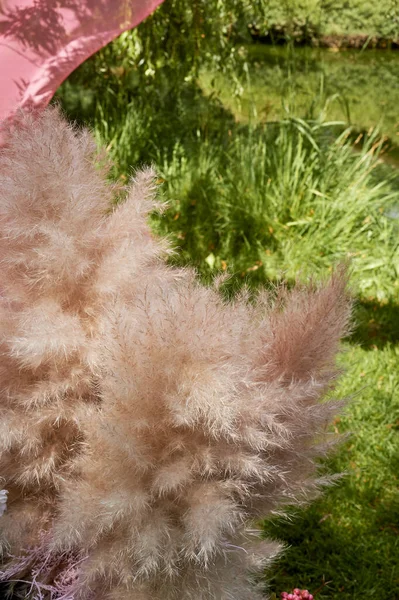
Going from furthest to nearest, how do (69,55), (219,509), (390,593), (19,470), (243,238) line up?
(243,238) → (390,593) → (69,55) → (19,470) → (219,509)

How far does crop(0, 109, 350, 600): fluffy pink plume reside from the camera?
0.86 m

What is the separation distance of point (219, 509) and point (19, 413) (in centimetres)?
Answer: 29

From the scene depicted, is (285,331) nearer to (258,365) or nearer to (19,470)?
(258,365)

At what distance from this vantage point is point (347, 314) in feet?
3.07

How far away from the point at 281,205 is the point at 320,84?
1.30 metres

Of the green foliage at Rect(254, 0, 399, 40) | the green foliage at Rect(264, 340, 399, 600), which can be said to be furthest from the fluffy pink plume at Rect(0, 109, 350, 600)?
the green foliage at Rect(254, 0, 399, 40)

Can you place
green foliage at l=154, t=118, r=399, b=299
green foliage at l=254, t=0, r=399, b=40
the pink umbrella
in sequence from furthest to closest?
1. green foliage at l=254, t=0, r=399, b=40
2. green foliage at l=154, t=118, r=399, b=299
3. the pink umbrella

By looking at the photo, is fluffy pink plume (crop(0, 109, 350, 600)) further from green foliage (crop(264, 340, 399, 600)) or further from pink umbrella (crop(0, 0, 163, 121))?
green foliage (crop(264, 340, 399, 600))

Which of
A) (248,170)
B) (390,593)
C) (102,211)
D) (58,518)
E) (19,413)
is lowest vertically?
(390,593)

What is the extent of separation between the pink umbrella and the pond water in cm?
297

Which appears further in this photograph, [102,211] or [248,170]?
[248,170]

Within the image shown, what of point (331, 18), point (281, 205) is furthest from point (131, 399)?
point (331, 18)

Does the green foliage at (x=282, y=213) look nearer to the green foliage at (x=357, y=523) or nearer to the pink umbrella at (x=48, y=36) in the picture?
the green foliage at (x=357, y=523)

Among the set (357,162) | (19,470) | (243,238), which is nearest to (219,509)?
(19,470)
